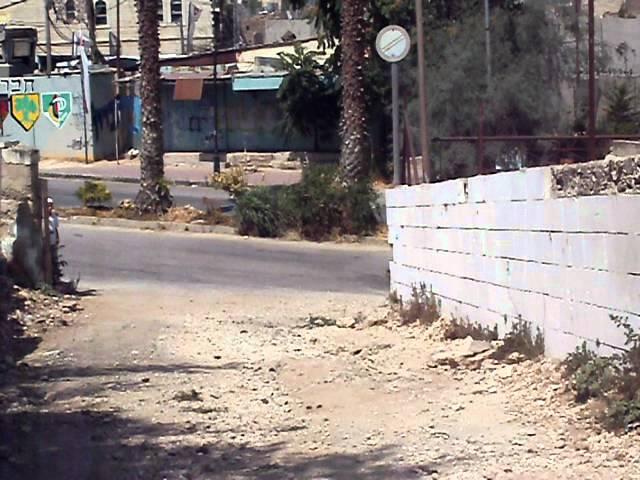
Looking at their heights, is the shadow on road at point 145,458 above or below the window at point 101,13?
below

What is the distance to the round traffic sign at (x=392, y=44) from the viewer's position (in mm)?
19250

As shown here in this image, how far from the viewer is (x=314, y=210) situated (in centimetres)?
2556

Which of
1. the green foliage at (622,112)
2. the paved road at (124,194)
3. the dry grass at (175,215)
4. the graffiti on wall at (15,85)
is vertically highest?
the graffiti on wall at (15,85)

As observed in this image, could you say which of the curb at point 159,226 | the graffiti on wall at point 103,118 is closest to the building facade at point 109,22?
the graffiti on wall at point 103,118

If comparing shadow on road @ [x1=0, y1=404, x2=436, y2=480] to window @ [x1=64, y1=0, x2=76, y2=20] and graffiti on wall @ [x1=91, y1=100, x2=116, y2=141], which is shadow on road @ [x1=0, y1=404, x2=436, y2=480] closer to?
graffiti on wall @ [x1=91, y1=100, x2=116, y2=141]

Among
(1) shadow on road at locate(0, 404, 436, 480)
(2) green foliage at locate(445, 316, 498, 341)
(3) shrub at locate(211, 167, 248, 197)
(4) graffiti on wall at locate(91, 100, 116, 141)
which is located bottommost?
(1) shadow on road at locate(0, 404, 436, 480)

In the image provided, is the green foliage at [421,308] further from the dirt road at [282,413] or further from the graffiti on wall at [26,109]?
the graffiti on wall at [26,109]

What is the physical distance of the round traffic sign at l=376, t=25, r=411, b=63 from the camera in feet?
63.2

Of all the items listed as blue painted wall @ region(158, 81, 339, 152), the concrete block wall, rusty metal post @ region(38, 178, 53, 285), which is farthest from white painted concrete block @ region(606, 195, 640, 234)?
blue painted wall @ region(158, 81, 339, 152)

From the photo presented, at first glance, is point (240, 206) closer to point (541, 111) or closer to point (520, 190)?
point (541, 111)

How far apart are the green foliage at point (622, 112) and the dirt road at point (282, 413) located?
27.5 ft

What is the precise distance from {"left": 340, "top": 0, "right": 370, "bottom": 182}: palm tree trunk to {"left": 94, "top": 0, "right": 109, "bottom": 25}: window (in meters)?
42.0

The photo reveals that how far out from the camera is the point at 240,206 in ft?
85.4

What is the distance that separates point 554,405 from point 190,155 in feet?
127
